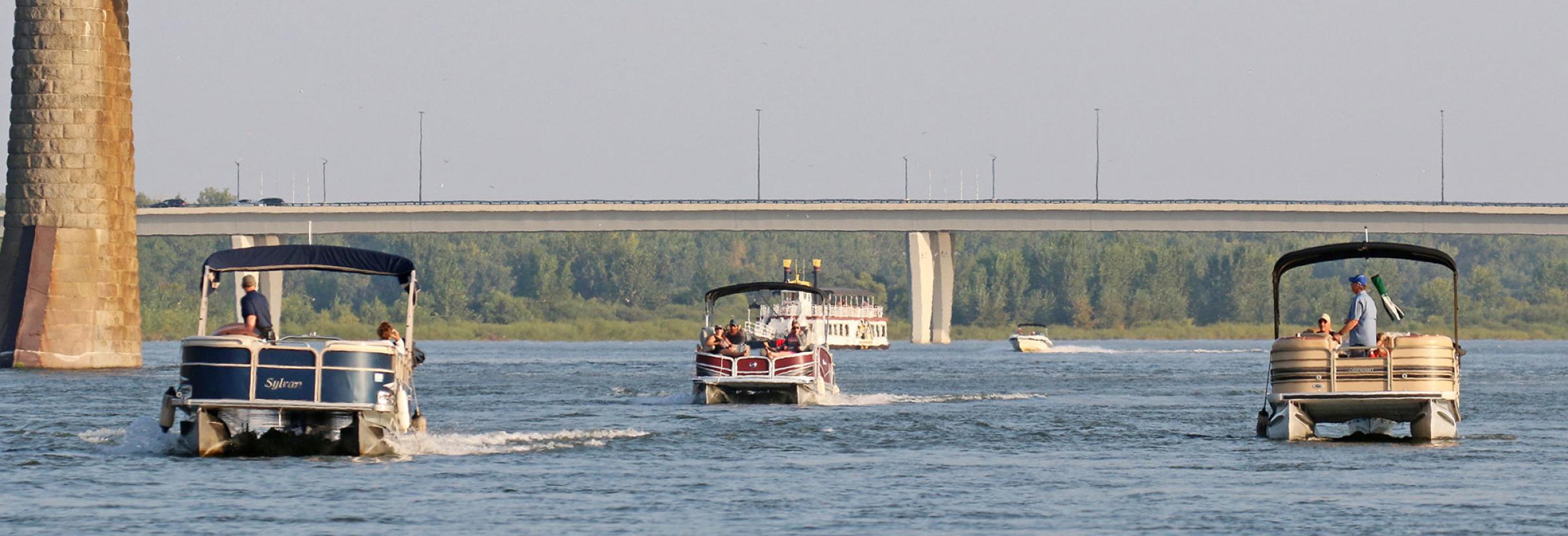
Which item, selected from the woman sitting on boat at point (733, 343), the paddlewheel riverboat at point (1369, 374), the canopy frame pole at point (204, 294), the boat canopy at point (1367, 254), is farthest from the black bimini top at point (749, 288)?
the canopy frame pole at point (204, 294)

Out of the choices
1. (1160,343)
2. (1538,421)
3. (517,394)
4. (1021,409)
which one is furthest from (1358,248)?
(1160,343)

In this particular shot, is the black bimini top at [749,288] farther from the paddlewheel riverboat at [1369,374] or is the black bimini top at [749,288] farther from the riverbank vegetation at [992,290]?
the riverbank vegetation at [992,290]

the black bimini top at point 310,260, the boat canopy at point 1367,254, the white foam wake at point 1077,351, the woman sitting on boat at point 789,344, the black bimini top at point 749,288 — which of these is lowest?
the white foam wake at point 1077,351

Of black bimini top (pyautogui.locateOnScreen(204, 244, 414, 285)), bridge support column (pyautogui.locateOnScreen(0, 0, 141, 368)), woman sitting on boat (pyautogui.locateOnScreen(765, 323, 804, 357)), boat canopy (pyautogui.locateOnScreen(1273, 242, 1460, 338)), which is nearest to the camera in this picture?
black bimini top (pyautogui.locateOnScreen(204, 244, 414, 285))

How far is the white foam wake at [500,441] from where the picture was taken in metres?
31.2

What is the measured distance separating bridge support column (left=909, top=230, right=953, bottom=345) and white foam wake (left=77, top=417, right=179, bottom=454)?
3466 inches

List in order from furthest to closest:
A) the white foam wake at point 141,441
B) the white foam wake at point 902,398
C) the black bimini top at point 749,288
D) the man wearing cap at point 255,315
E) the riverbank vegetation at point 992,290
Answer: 1. the riverbank vegetation at point 992,290
2. the white foam wake at point 902,398
3. the black bimini top at point 749,288
4. the white foam wake at point 141,441
5. the man wearing cap at point 255,315

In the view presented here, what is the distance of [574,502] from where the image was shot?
25.0 m

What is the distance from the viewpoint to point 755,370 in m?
45.3

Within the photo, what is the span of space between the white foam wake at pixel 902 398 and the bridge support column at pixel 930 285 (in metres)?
65.2

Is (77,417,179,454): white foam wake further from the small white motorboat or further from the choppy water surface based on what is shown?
the small white motorboat

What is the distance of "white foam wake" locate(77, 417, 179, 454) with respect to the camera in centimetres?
3122

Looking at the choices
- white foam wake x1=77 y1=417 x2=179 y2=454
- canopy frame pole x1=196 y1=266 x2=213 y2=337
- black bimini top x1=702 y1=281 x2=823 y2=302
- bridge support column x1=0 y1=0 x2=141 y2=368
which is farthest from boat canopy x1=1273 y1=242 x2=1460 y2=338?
bridge support column x1=0 y1=0 x2=141 y2=368

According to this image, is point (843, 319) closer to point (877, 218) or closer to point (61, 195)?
point (877, 218)
